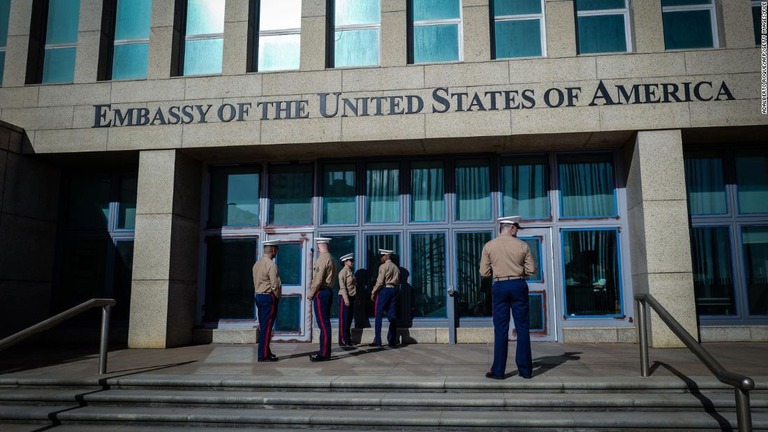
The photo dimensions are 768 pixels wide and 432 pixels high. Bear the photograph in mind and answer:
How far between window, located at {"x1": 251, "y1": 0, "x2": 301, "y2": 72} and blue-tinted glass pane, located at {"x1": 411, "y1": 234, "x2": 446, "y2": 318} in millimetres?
4579

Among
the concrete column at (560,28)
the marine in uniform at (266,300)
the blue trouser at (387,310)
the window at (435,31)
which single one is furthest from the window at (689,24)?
the marine in uniform at (266,300)

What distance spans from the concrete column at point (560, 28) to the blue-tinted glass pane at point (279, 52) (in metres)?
5.11

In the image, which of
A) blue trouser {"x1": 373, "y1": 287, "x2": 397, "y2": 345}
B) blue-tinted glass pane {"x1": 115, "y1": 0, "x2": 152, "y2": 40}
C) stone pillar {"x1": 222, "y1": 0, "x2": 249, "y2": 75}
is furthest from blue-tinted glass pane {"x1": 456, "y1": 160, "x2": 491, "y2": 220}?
blue-tinted glass pane {"x1": 115, "y1": 0, "x2": 152, "y2": 40}

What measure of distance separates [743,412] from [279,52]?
10.6 metres

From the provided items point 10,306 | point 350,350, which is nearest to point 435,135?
point 350,350

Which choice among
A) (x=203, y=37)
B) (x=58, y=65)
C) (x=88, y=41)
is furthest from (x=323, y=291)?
(x=58, y=65)

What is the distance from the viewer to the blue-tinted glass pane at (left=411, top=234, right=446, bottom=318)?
1181 centimetres

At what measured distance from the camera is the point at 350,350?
34.1ft

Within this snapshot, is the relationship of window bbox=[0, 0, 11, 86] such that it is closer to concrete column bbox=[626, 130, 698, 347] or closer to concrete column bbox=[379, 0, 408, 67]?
concrete column bbox=[379, 0, 408, 67]

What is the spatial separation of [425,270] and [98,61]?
821 centimetres

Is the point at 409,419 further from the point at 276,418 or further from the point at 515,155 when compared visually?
the point at 515,155

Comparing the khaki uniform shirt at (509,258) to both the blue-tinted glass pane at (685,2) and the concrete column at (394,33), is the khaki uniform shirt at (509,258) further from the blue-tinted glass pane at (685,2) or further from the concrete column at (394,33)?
the blue-tinted glass pane at (685,2)

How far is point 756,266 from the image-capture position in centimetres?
1131

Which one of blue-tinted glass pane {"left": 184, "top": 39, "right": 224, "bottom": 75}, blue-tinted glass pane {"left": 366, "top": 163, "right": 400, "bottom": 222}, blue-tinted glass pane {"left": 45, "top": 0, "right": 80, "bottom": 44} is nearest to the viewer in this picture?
blue-tinted glass pane {"left": 366, "top": 163, "right": 400, "bottom": 222}
